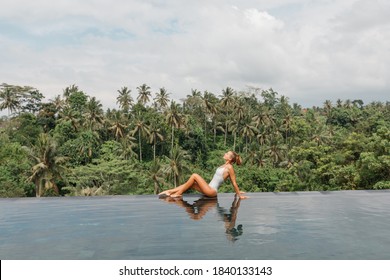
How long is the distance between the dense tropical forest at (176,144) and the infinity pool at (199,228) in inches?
749

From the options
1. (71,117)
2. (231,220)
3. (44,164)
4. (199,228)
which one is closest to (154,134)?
(71,117)

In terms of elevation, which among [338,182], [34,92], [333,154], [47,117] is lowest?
[338,182]

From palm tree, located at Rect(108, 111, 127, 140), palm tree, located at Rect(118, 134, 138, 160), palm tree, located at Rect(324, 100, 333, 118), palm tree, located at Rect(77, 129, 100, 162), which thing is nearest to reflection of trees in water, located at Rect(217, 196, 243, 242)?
palm tree, located at Rect(77, 129, 100, 162)

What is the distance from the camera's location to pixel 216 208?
26.2 ft

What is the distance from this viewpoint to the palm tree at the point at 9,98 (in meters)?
59.6

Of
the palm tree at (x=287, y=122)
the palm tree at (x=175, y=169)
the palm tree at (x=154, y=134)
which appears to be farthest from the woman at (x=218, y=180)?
the palm tree at (x=287, y=122)

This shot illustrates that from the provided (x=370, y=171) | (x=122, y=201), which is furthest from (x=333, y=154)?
(x=122, y=201)

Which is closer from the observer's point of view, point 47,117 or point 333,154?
point 333,154

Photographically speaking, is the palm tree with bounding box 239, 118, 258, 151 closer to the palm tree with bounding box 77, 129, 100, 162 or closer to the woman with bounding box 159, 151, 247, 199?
the palm tree with bounding box 77, 129, 100, 162

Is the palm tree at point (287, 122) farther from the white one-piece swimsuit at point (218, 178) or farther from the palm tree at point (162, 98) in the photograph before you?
the white one-piece swimsuit at point (218, 178)

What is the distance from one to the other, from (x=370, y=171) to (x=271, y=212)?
20553 mm
